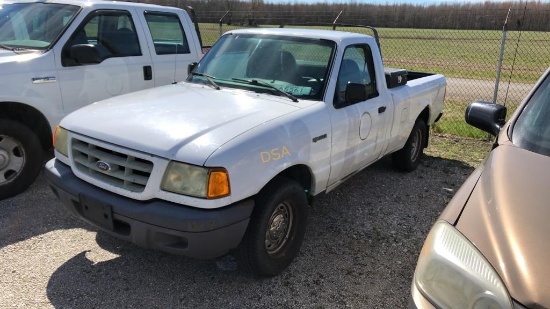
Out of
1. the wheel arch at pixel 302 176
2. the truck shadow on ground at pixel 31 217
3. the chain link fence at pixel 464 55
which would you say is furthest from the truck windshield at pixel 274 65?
the chain link fence at pixel 464 55

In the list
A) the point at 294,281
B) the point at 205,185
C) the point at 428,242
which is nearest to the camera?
the point at 428,242

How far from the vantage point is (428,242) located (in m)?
2.02

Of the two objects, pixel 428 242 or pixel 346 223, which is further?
pixel 346 223

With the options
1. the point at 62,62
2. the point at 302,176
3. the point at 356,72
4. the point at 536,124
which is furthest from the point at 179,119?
the point at 62,62

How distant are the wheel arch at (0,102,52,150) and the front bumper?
2.01m

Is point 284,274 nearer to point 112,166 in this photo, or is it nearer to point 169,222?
point 169,222

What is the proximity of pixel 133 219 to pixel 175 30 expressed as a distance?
389cm

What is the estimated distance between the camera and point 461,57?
74.7 ft

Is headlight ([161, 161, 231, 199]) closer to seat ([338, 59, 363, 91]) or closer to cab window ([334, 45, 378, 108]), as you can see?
cab window ([334, 45, 378, 108])

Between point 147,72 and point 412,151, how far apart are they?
3.46 meters

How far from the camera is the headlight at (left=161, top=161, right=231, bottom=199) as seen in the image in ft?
8.86

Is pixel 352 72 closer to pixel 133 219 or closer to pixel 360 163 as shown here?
pixel 360 163

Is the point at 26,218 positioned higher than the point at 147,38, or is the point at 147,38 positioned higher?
Answer: the point at 147,38

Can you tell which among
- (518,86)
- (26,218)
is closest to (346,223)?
(26,218)
